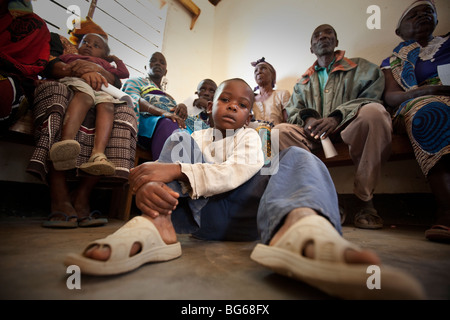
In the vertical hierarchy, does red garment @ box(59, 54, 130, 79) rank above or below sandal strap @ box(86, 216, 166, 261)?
above

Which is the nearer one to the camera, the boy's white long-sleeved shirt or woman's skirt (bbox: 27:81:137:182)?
the boy's white long-sleeved shirt

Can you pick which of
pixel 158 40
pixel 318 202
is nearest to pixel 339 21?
pixel 158 40


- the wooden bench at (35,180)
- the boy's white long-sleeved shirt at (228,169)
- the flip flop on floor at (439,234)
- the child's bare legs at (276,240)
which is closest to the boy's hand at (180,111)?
the wooden bench at (35,180)

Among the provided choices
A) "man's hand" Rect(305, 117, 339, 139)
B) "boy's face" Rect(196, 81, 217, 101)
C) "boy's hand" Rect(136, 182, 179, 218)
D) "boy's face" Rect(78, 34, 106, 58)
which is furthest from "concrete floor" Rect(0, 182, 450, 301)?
"boy's face" Rect(196, 81, 217, 101)

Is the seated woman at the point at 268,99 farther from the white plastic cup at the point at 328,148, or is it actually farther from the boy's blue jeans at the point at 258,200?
the boy's blue jeans at the point at 258,200

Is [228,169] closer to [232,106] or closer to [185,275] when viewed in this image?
[185,275]

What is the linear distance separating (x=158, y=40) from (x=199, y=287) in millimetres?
3248

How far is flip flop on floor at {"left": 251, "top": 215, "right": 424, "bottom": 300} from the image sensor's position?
231 millimetres

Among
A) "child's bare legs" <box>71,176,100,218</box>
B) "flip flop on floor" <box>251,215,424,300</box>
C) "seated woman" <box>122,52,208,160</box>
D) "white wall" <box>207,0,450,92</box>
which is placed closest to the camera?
"flip flop on floor" <box>251,215,424,300</box>

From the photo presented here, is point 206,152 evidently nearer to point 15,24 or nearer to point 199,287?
point 199,287

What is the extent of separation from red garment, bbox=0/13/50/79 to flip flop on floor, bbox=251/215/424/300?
1.43 m

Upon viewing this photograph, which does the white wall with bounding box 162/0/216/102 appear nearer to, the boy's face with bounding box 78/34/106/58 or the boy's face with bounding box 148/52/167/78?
the boy's face with bounding box 148/52/167/78

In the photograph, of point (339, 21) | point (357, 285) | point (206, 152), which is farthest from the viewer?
point (339, 21)

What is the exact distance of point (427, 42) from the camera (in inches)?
56.0
